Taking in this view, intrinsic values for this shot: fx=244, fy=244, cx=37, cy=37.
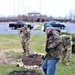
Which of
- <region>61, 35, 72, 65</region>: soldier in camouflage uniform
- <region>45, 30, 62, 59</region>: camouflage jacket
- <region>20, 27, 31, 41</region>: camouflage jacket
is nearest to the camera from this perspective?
<region>45, 30, 62, 59</region>: camouflage jacket

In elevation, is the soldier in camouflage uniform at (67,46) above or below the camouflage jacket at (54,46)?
below

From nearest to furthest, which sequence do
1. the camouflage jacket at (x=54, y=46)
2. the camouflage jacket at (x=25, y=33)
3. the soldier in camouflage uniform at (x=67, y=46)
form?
the camouflage jacket at (x=54, y=46) < the soldier in camouflage uniform at (x=67, y=46) < the camouflage jacket at (x=25, y=33)

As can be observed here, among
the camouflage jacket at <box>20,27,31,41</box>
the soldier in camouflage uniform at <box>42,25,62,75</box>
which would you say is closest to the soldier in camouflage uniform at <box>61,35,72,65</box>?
the camouflage jacket at <box>20,27,31,41</box>

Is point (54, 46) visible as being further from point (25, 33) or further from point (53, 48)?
point (25, 33)

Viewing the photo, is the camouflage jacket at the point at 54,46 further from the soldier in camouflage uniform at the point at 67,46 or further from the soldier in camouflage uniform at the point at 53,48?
the soldier in camouflage uniform at the point at 67,46

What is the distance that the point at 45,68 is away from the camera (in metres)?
6.49

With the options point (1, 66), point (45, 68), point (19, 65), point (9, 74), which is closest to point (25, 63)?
point (19, 65)

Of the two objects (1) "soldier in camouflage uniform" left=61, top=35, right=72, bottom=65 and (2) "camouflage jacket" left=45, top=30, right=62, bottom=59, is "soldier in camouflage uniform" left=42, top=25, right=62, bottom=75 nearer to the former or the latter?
(2) "camouflage jacket" left=45, top=30, right=62, bottom=59

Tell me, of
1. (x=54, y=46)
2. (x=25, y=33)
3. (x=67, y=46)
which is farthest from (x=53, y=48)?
(x=25, y=33)

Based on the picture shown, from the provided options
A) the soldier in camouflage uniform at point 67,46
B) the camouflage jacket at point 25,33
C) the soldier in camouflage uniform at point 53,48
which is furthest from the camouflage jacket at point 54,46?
the camouflage jacket at point 25,33

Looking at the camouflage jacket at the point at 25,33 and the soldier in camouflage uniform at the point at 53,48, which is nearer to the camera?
the soldier in camouflage uniform at the point at 53,48

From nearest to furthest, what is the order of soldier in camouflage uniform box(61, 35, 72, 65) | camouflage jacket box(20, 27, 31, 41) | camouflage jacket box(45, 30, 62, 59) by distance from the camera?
camouflage jacket box(45, 30, 62, 59) < soldier in camouflage uniform box(61, 35, 72, 65) < camouflage jacket box(20, 27, 31, 41)

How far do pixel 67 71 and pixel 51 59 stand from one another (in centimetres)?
258

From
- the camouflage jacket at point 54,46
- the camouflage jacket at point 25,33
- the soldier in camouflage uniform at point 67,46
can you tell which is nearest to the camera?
the camouflage jacket at point 54,46
